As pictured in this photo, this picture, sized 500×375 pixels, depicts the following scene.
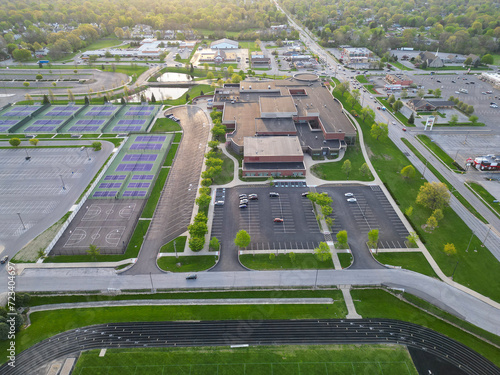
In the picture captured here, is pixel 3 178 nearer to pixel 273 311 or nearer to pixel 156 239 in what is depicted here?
pixel 156 239

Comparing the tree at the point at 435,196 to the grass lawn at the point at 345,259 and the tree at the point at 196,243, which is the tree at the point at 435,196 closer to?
the grass lawn at the point at 345,259

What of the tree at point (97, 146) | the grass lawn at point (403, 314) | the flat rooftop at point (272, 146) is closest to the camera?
the grass lawn at point (403, 314)

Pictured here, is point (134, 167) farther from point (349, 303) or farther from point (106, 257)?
point (349, 303)

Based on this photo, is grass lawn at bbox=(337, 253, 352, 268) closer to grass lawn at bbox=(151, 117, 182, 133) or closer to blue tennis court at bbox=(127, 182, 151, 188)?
blue tennis court at bbox=(127, 182, 151, 188)

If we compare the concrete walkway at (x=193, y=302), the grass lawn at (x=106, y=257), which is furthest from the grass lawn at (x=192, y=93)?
the concrete walkway at (x=193, y=302)

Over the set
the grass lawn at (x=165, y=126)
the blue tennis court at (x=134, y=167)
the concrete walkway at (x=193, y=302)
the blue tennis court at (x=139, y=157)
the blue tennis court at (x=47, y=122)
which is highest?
the blue tennis court at (x=47, y=122)

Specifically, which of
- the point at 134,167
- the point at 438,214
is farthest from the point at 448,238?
the point at 134,167

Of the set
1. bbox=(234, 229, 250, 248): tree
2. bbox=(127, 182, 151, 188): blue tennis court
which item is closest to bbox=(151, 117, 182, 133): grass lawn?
bbox=(127, 182, 151, 188): blue tennis court

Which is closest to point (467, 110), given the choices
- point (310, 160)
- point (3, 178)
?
point (310, 160)
